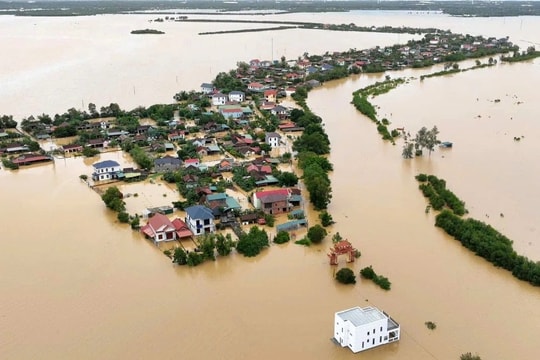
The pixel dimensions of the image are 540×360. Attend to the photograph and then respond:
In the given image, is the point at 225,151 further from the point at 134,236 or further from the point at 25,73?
the point at 25,73

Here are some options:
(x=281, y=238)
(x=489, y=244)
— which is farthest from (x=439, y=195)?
(x=281, y=238)

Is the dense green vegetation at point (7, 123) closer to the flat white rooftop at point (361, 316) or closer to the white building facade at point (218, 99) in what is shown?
the white building facade at point (218, 99)

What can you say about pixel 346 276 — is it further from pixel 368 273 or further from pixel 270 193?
pixel 270 193

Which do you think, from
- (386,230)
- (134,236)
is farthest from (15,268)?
(386,230)

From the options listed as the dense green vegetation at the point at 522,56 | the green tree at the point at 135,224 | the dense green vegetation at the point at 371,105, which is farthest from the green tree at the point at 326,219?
the dense green vegetation at the point at 522,56

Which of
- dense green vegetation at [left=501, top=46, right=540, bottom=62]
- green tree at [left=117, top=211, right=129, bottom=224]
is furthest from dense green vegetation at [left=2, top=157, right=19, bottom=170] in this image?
dense green vegetation at [left=501, top=46, right=540, bottom=62]

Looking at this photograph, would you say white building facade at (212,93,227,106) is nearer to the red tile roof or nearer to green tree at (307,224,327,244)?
the red tile roof
